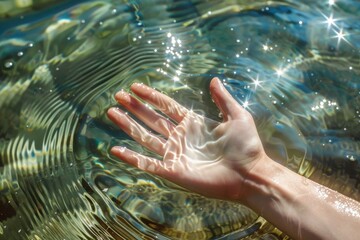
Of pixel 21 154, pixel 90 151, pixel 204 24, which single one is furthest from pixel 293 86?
pixel 21 154

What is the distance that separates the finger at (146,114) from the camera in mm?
3031

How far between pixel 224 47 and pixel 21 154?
62.9 inches

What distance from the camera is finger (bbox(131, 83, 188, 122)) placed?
10.1 ft

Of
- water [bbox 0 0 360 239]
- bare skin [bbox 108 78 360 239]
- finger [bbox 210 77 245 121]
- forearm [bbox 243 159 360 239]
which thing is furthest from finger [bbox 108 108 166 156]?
forearm [bbox 243 159 360 239]

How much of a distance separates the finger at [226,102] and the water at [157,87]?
378 mm

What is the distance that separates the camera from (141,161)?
291cm

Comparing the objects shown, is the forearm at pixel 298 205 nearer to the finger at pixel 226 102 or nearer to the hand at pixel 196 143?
the hand at pixel 196 143

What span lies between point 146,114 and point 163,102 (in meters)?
0.13

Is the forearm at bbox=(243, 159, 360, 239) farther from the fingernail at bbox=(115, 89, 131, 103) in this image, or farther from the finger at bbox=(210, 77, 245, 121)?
the fingernail at bbox=(115, 89, 131, 103)

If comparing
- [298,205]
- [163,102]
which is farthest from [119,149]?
[298,205]

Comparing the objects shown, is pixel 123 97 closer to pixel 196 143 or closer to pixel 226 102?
pixel 196 143

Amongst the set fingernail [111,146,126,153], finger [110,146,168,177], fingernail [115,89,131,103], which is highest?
fingernail [115,89,131,103]

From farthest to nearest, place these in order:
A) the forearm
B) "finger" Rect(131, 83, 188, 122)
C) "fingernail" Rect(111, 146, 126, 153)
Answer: "finger" Rect(131, 83, 188, 122) < "fingernail" Rect(111, 146, 126, 153) < the forearm

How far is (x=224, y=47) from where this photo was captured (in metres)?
3.71
